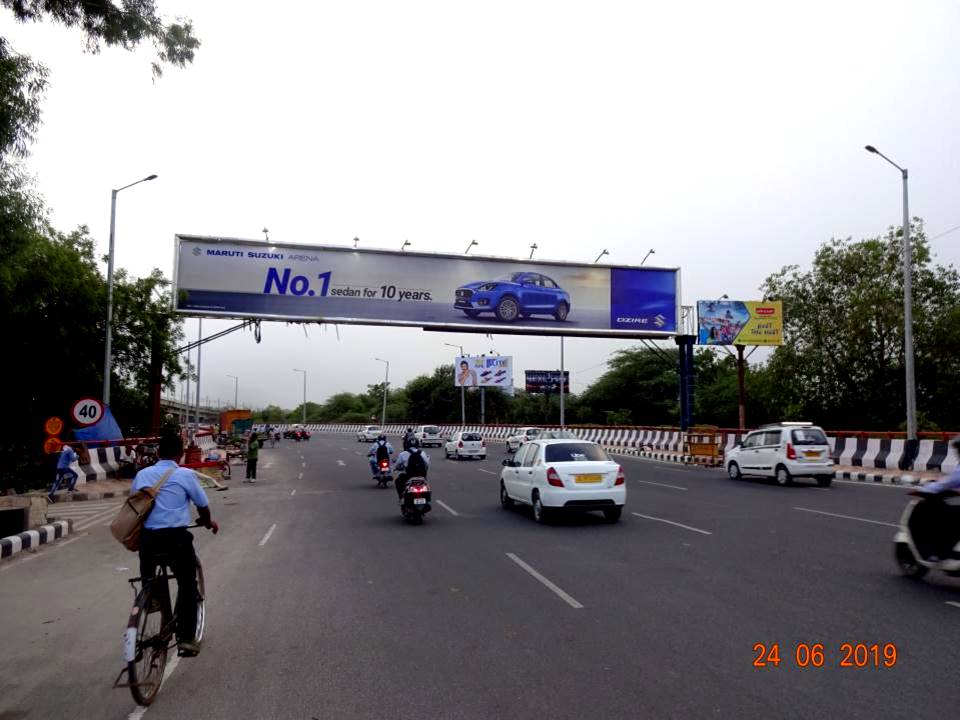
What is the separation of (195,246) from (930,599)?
2745 cm

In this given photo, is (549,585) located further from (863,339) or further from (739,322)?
(863,339)

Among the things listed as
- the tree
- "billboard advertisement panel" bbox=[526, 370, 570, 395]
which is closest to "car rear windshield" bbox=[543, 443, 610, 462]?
the tree

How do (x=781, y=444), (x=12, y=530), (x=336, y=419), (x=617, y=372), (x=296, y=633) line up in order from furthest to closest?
1. (x=336, y=419)
2. (x=617, y=372)
3. (x=781, y=444)
4. (x=12, y=530)
5. (x=296, y=633)

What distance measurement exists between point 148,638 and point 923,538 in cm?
745

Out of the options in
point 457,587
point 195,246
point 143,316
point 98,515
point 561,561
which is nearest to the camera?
point 457,587

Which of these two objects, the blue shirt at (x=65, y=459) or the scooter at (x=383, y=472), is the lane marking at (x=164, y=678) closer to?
the scooter at (x=383, y=472)

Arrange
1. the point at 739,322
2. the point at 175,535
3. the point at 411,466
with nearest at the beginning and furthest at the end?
the point at 175,535 → the point at 411,466 → the point at 739,322

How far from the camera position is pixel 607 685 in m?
5.09

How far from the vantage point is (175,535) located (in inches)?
211

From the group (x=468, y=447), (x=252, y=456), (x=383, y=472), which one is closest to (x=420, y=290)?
(x=468, y=447)

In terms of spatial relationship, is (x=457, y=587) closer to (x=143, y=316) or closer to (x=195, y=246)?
(x=143, y=316)

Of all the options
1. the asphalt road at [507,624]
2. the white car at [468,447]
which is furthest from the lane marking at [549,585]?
the white car at [468,447]

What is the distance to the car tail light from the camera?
1277 cm

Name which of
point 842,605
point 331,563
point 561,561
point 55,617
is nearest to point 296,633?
point 55,617
